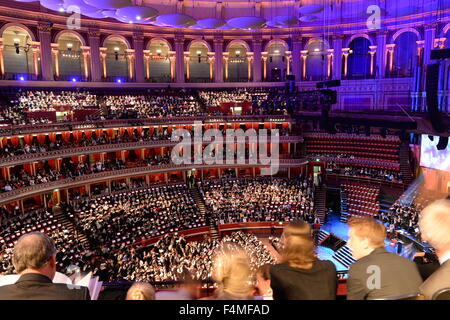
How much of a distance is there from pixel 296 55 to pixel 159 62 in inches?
606

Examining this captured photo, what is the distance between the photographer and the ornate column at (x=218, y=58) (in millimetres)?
40375

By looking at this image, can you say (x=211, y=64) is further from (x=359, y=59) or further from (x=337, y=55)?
(x=359, y=59)

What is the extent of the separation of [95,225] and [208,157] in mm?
12792

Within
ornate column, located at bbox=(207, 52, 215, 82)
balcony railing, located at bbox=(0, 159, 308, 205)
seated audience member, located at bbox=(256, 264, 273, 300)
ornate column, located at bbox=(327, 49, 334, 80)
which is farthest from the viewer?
ornate column, located at bbox=(207, 52, 215, 82)

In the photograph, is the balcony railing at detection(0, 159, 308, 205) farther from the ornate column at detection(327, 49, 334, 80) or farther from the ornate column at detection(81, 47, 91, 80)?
the ornate column at detection(81, 47, 91, 80)

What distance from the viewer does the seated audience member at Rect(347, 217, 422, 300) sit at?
302cm

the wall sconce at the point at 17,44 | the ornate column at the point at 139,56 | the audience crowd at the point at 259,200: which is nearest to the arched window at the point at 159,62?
the ornate column at the point at 139,56

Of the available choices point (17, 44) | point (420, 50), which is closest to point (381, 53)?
point (420, 50)

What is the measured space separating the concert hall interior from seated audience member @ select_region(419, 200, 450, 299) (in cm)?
1166

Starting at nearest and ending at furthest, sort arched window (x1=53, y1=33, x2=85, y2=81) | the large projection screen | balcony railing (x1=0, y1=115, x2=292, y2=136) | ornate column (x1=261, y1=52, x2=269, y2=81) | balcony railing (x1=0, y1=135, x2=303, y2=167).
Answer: balcony railing (x1=0, y1=135, x2=303, y2=167) → the large projection screen → balcony railing (x1=0, y1=115, x2=292, y2=136) → arched window (x1=53, y1=33, x2=85, y2=81) → ornate column (x1=261, y1=52, x2=269, y2=81)

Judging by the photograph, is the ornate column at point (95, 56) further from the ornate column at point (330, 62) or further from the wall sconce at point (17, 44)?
the ornate column at point (330, 62)

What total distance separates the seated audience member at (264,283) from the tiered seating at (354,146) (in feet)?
96.9

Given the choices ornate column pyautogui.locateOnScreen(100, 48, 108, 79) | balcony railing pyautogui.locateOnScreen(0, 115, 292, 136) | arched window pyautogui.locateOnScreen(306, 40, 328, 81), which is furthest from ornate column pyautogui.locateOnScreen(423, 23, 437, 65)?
ornate column pyautogui.locateOnScreen(100, 48, 108, 79)

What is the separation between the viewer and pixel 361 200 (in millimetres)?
28641
